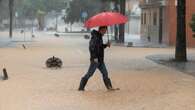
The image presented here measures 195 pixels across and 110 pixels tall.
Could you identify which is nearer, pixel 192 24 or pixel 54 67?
pixel 54 67

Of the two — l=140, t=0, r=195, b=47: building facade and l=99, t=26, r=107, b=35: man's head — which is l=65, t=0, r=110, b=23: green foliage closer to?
l=140, t=0, r=195, b=47: building facade

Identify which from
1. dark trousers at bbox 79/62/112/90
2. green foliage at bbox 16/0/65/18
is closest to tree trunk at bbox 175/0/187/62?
dark trousers at bbox 79/62/112/90

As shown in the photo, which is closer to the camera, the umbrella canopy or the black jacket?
the umbrella canopy

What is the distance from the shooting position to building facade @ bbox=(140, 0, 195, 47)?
166ft

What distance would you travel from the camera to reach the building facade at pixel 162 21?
166 ft

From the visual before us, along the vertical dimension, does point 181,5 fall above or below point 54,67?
above

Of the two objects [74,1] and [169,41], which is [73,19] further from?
[169,41]

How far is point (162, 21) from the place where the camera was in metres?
54.6

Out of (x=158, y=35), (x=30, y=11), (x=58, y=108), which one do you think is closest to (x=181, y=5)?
(x=58, y=108)

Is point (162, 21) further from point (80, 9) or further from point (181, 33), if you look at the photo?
point (80, 9)

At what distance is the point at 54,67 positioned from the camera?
25.6 metres

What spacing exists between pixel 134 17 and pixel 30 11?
5757 cm

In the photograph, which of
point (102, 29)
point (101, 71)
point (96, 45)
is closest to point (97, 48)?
point (96, 45)

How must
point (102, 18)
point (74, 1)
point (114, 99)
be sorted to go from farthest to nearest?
1. point (74, 1)
2. point (102, 18)
3. point (114, 99)
